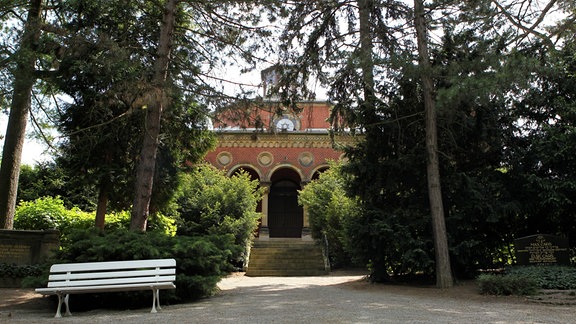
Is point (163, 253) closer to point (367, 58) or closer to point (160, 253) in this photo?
point (160, 253)

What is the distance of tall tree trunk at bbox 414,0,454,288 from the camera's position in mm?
10602

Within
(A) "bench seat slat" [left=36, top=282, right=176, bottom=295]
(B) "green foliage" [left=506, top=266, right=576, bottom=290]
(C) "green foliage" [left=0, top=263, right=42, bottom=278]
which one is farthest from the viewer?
(C) "green foliage" [left=0, top=263, right=42, bottom=278]

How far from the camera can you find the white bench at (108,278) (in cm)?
710

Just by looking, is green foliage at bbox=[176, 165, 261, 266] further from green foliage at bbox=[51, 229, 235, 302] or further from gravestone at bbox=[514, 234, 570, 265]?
gravestone at bbox=[514, 234, 570, 265]

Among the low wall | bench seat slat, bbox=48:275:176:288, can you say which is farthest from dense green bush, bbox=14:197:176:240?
bench seat slat, bbox=48:275:176:288

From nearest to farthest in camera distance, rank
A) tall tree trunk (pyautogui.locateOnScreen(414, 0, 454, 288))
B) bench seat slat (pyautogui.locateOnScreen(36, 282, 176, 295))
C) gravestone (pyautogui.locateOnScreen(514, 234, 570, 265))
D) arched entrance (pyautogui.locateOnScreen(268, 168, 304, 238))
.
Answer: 1. bench seat slat (pyautogui.locateOnScreen(36, 282, 176, 295))
2. gravestone (pyautogui.locateOnScreen(514, 234, 570, 265))
3. tall tree trunk (pyautogui.locateOnScreen(414, 0, 454, 288))
4. arched entrance (pyautogui.locateOnScreen(268, 168, 304, 238))

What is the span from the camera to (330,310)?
22.4 ft

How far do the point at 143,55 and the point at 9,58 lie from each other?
2.87m

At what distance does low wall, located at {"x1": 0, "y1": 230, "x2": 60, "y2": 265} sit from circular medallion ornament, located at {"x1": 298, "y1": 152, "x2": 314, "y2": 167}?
15094 millimetres

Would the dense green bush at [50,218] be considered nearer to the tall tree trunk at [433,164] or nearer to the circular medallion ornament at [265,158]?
the tall tree trunk at [433,164]

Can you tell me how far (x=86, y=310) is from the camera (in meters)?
7.97

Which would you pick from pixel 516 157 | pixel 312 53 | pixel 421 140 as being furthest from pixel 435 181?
pixel 312 53

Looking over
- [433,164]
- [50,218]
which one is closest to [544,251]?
[433,164]

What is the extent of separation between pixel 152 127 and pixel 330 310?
19.4ft
